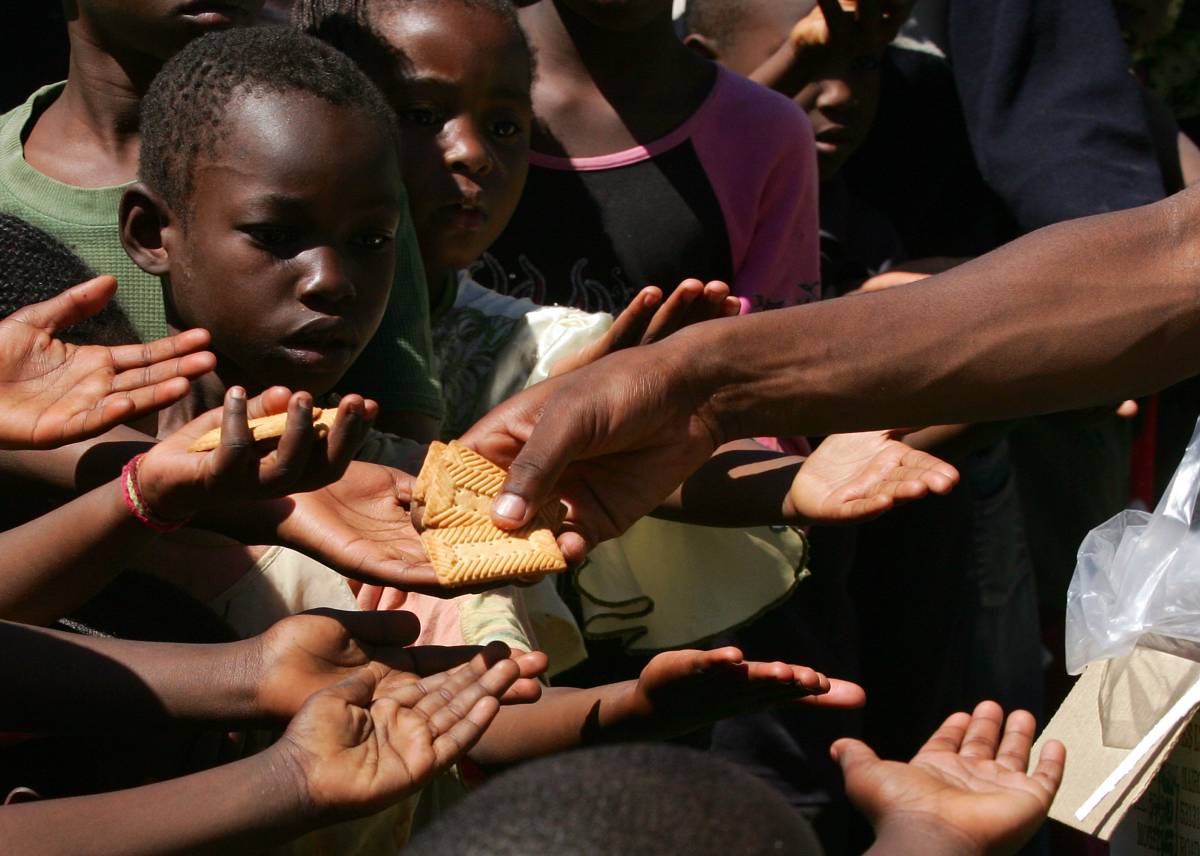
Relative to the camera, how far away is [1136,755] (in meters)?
2.34

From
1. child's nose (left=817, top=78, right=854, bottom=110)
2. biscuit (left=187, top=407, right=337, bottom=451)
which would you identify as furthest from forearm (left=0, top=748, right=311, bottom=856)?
child's nose (left=817, top=78, right=854, bottom=110)

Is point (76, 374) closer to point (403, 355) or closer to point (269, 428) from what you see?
point (269, 428)

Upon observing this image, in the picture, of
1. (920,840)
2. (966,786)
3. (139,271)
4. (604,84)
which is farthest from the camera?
(604,84)

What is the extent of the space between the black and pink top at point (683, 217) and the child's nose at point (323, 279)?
0.85 meters

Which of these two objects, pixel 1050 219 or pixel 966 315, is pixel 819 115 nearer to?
pixel 1050 219

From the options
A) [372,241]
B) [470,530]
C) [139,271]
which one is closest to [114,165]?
[139,271]

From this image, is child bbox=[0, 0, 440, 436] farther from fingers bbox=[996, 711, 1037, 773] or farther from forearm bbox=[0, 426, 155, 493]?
fingers bbox=[996, 711, 1037, 773]

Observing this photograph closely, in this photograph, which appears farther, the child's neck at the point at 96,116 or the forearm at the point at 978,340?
the child's neck at the point at 96,116

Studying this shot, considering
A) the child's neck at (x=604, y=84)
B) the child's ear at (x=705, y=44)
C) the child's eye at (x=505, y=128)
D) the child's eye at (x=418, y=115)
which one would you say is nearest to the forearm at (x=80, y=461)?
the child's eye at (x=418, y=115)

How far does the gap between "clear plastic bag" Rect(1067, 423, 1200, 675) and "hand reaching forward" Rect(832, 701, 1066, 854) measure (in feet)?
0.81

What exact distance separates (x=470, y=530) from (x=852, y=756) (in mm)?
628

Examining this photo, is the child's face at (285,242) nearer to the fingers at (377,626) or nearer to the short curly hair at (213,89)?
the short curly hair at (213,89)

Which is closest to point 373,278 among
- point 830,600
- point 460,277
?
point 460,277

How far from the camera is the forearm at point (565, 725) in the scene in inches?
99.8
